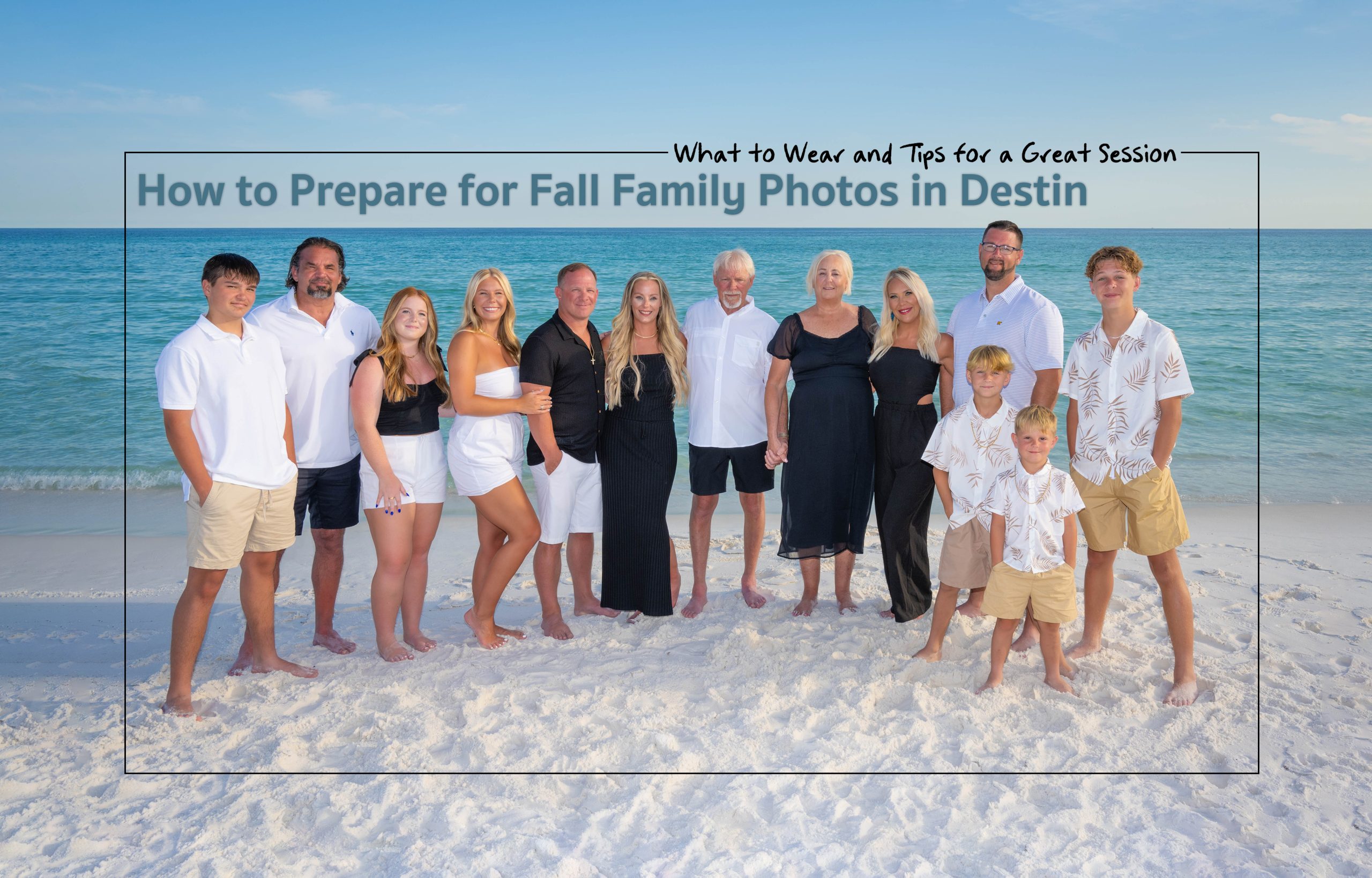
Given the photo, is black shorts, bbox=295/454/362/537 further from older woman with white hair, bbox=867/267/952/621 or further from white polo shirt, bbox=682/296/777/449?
older woman with white hair, bbox=867/267/952/621

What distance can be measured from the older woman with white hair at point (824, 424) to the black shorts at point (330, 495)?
2099 millimetres

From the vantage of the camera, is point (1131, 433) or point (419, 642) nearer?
point (1131, 433)

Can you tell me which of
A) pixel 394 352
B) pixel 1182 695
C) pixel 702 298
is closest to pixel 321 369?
pixel 394 352

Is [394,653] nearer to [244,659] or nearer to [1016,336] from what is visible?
[244,659]

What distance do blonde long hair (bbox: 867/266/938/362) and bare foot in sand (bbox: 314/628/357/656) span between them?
299 centimetres

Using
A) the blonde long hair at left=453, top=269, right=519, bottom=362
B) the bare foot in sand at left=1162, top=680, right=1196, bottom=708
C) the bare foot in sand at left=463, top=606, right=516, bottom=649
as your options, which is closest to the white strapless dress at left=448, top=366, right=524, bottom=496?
the blonde long hair at left=453, top=269, right=519, bottom=362

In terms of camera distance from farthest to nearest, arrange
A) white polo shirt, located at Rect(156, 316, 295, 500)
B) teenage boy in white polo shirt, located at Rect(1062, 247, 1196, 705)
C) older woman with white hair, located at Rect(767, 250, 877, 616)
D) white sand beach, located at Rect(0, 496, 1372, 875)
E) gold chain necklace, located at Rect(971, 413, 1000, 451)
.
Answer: older woman with white hair, located at Rect(767, 250, 877, 616), gold chain necklace, located at Rect(971, 413, 1000, 451), teenage boy in white polo shirt, located at Rect(1062, 247, 1196, 705), white polo shirt, located at Rect(156, 316, 295, 500), white sand beach, located at Rect(0, 496, 1372, 875)

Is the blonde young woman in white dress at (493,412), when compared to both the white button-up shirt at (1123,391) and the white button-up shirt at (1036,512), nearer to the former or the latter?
the white button-up shirt at (1036,512)

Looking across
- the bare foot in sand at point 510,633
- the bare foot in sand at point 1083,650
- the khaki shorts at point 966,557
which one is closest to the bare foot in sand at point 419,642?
the bare foot in sand at point 510,633

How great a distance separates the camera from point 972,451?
4.13 metres

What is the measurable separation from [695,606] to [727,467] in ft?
2.59

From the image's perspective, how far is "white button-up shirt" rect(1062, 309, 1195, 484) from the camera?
3.75 meters

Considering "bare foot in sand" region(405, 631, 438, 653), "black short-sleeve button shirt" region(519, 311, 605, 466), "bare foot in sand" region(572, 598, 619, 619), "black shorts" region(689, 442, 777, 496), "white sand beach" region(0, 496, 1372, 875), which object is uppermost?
"black short-sleeve button shirt" region(519, 311, 605, 466)

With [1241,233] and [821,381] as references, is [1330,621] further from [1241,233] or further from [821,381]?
[1241,233]
